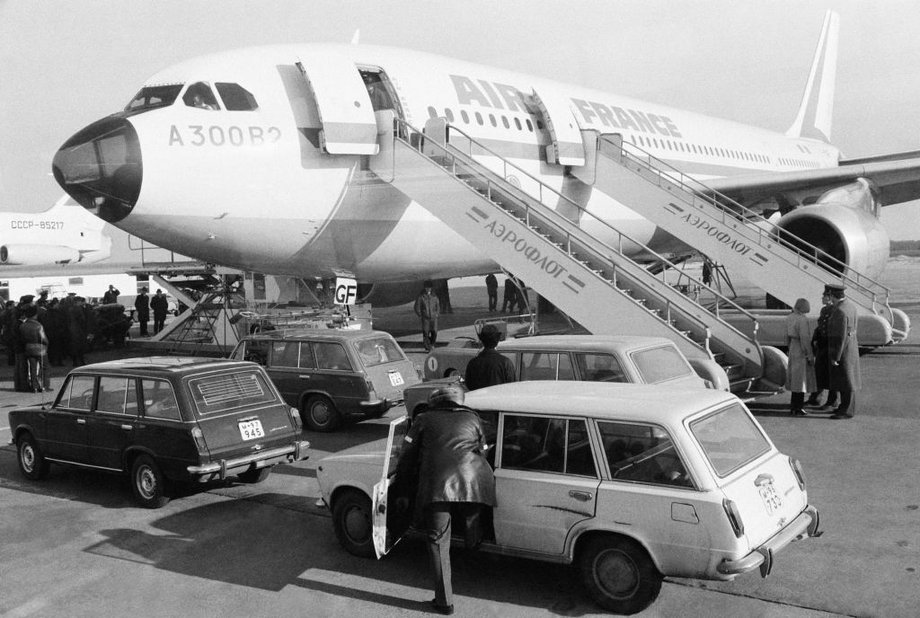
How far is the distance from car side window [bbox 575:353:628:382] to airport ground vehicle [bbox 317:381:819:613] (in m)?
2.55

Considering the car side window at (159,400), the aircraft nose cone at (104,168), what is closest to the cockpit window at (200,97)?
the aircraft nose cone at (104,168)

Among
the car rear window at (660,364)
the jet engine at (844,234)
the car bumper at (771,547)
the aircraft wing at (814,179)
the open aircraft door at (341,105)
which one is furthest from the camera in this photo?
the aircraft wing at (814,179)

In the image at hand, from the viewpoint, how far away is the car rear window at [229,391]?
7543 mm

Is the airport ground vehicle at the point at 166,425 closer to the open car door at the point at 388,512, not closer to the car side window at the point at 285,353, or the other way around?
the open car door at the point at 388,512

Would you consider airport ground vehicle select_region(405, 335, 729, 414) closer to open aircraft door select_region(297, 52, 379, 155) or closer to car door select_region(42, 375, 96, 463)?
car door select_region(42, 375, 96, 463)

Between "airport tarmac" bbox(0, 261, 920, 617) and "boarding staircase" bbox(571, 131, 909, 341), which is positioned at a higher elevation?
"boarding staircase" bbox(571, 131, 909, 341)

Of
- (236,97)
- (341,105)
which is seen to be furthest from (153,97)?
(341,105)

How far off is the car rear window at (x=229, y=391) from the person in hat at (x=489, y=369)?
6.60 ft

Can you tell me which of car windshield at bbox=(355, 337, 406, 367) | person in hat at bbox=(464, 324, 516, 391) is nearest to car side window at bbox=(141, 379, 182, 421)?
person in hat at bbox=(464, 324, 516, 391)

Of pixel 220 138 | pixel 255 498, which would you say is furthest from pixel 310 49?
pixel 255 498

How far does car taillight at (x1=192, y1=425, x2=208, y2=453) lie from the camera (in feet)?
23.3

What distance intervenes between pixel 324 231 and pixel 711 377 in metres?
5.73

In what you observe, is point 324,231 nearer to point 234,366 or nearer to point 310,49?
point 310,49

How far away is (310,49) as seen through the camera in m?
12.2
